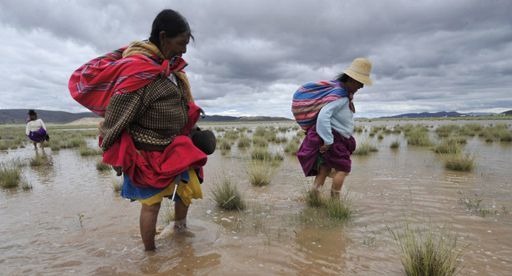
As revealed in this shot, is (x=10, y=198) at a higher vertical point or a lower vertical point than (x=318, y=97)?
lower

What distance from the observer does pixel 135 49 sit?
97.1 inches

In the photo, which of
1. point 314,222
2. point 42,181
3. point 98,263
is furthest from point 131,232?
point 42,181

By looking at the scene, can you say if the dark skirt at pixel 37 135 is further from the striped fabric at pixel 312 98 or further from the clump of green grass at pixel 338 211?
the clump of green grass at pixel 338 211

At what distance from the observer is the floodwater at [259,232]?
8.00 feet

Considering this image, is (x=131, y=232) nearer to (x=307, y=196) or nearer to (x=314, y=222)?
(x=314, y=222)

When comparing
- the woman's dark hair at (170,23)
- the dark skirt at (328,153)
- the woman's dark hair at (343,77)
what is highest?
the woman's dark hair at (170,23)

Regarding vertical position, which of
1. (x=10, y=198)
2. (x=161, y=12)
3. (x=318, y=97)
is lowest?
(x=10, y=198)

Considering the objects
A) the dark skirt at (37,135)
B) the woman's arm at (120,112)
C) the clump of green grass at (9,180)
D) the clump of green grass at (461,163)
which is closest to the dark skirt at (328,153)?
the woman's arm at (120,112)

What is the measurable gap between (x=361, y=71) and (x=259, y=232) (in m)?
2.30

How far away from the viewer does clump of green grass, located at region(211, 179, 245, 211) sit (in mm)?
4035

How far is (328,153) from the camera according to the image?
Answer: 3949 mm

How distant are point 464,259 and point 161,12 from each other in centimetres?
321

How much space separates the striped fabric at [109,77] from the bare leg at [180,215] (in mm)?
1175

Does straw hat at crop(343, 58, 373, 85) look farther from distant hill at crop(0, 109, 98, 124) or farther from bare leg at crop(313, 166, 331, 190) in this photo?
Answer: distant hill at crop(0, 109, 98, 124)
